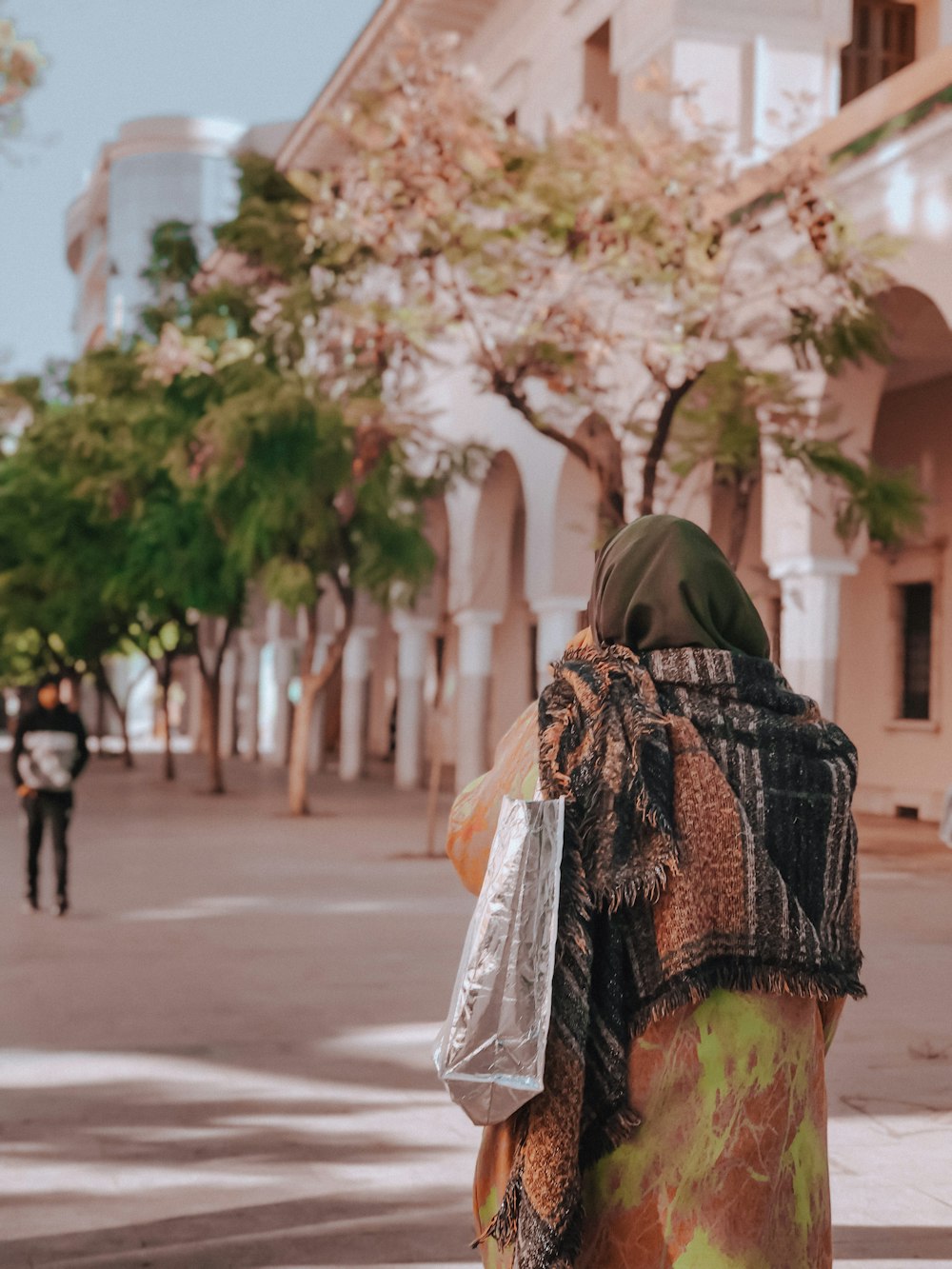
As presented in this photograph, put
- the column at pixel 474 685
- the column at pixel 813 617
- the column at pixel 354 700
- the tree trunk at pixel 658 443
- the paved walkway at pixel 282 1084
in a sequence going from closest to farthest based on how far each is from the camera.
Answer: the paved walkway at pixel 282 1084
the tree trunk at pixel 658 443
the column at pixel 813 617
the column at pixel 474 685
the column at pixel 354 700

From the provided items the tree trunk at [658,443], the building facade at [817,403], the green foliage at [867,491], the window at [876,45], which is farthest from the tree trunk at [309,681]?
the window at [876,45]

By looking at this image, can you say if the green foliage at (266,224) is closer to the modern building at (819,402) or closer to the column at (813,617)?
the modern building at (819,402)

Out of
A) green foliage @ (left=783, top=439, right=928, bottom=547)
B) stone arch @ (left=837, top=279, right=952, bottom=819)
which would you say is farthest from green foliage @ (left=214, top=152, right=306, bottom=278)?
green foliage @ (left=783, top=439, right=928, bottom=547)

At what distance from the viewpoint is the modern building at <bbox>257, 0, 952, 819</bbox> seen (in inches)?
596

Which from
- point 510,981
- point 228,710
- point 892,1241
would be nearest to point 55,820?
point 892,1241

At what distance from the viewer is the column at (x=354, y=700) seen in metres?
32.0

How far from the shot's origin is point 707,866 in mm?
2631

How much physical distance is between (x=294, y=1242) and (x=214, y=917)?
24.6 ft

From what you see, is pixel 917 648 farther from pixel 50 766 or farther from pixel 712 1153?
pixel 712 1153

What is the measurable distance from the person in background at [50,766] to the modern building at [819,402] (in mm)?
4066

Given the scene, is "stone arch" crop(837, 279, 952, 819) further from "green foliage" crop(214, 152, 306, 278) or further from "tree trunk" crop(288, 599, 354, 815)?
"green foliage" crop(214, 152, 306, 278)

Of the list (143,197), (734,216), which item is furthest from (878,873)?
(143,197)

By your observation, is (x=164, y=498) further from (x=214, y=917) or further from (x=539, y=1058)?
(x=539, y=1058)

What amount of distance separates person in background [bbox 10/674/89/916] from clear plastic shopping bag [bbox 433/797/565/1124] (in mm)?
9511
